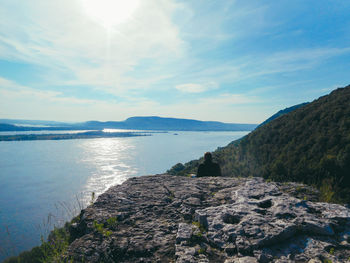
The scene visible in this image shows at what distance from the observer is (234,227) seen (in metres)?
3.56

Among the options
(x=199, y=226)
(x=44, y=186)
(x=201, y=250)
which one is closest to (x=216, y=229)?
(x=199, y=226)

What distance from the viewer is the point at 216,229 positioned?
363cm

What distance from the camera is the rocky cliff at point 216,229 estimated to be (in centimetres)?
307

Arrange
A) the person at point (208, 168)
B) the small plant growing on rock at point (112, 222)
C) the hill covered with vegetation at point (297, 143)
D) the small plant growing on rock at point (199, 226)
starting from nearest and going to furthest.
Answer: the small plant growing on rock at point (199, 226)
the small plant growing on rock at point (112, 222)
the person at point (208, 168)
the hill covered with vegetation at point (297, 143)

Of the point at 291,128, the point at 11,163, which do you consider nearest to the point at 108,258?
the point at 291,128

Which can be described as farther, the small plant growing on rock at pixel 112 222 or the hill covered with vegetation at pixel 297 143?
the hill covered with vegetation at pixel 297 143

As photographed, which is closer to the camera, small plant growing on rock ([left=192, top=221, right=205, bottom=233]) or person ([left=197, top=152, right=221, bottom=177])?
small plant growing on rock ([left=192, top=221, right=205, bottom=233])

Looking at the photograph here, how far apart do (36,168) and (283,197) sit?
100296 mm

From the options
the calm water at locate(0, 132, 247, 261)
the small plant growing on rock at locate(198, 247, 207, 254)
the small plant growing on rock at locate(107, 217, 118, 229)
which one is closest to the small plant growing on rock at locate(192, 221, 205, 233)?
the small plant growing on rock at locate(198, 247, 207, 254)

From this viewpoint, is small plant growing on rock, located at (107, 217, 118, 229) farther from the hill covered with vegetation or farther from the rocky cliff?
the hill covered with vegetation

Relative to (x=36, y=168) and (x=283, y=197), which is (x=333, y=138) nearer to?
(x=283, y=197)

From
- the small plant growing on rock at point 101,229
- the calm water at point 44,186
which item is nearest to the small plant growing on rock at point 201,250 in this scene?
→ the small plant growing on rock at point 101,229

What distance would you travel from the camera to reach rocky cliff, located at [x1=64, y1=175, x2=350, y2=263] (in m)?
3.07

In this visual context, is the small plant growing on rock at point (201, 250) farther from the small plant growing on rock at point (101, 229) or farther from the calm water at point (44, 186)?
the calm water at point (44, 186)
